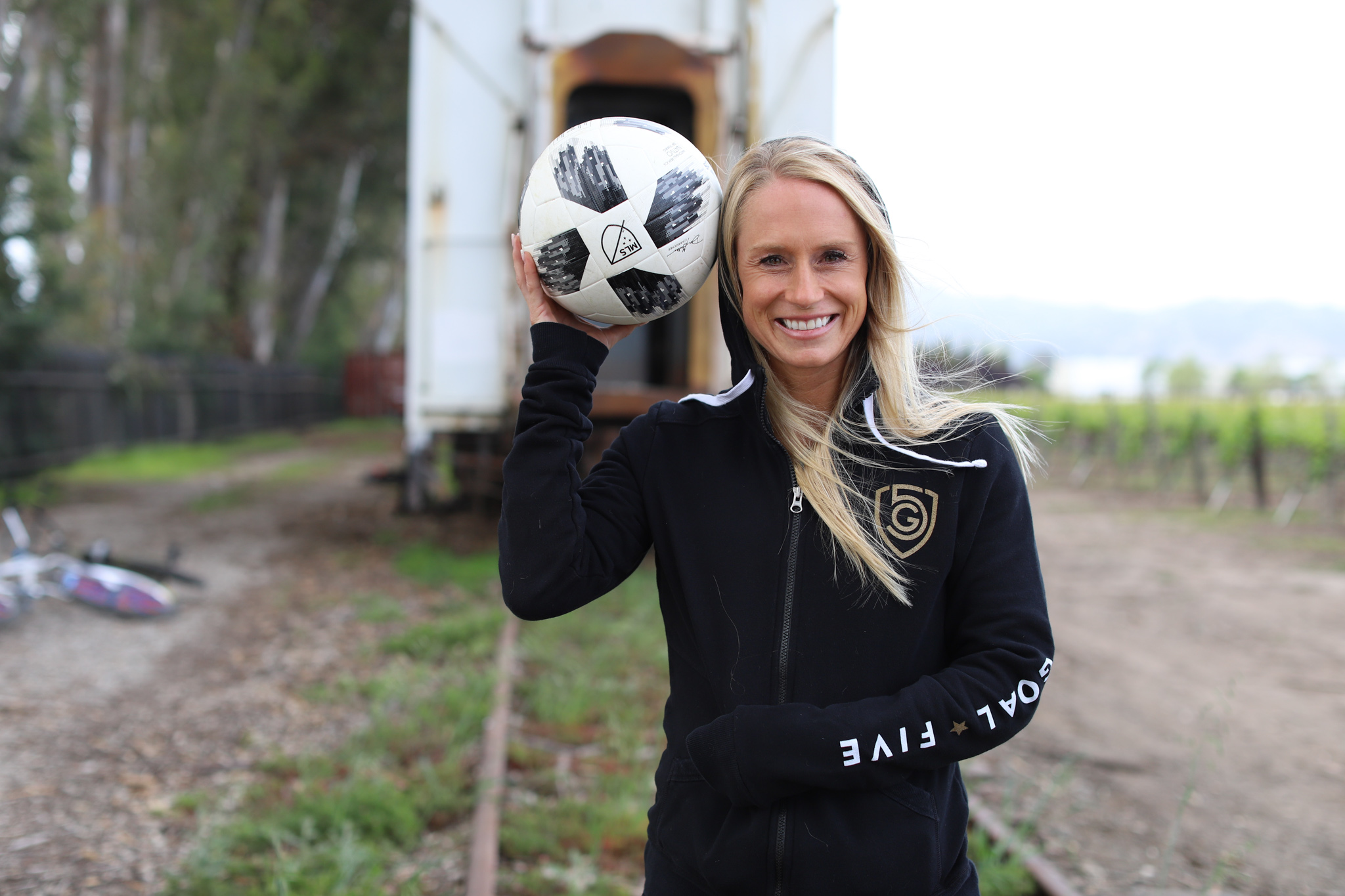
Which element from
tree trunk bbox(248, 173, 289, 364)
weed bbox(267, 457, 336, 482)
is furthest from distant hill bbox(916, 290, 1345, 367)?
tree trunk bbox(248, 173, 289, 364)

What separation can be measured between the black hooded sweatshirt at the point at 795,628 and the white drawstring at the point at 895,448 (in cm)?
1

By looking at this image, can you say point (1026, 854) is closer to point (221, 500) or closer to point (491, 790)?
point (491, 790)

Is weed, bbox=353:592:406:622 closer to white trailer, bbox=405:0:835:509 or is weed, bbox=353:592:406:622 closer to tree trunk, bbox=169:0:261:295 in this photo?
white trailer, bbox=405:0:835:509

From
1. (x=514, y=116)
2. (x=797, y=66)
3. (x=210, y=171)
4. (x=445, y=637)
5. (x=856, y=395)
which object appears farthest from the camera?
(x=210, y=171)

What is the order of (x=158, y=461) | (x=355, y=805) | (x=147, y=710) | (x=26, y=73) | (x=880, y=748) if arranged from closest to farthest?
(x=880, y=748), (x=355, y=805), (x=147, y=710), (x=26, y=73), (x=158, y=461)

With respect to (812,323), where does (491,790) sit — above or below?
below

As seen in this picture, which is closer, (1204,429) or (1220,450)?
(1220,450)

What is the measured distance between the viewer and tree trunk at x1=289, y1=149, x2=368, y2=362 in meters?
30.9

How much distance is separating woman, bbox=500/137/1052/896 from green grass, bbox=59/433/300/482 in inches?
631

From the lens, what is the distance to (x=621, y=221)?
74.2 inches

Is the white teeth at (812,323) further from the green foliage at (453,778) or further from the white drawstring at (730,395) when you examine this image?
the green foliage at (453,778)

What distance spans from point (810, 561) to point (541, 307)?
66 centimetres

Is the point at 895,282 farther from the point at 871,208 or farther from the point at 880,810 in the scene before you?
the point at 880,810

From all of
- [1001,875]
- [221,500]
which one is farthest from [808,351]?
[221,500]
